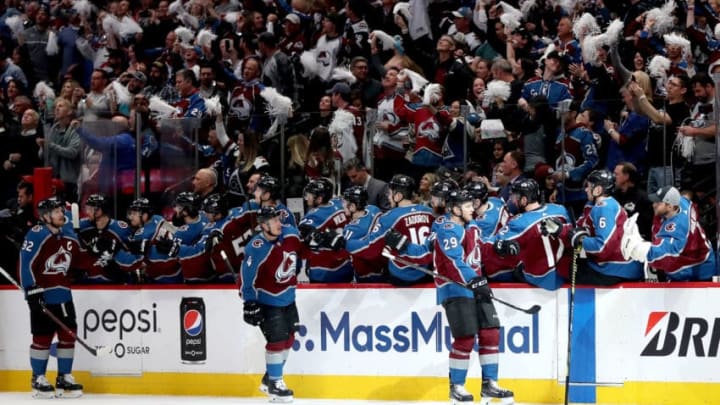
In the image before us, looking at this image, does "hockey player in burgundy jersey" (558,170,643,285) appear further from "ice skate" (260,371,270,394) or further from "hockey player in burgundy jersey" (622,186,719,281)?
"ice skate" (260,371,270,394)

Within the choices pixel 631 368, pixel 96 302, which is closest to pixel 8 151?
pixel 96 302

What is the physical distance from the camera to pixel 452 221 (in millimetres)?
10438

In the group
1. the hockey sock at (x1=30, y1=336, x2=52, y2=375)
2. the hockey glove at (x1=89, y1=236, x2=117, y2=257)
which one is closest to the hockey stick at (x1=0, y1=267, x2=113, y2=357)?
the hockey sock at (x1=30, y1=336, x2=52, y2=375)

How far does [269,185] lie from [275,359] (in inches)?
55.8

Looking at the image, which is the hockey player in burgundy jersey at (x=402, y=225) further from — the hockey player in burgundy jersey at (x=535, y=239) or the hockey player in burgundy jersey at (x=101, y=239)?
the hockey player in burgundy jersey at (x=101, y=239)

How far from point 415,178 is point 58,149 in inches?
122

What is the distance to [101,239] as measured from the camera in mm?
12266

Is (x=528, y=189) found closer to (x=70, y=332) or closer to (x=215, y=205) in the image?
(x=215, y=205)

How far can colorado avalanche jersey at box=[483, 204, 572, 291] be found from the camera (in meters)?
10.6

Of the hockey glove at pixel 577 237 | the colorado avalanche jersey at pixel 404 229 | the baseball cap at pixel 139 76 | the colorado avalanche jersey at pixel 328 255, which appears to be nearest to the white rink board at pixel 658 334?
the hockey glove at pixel 577 237

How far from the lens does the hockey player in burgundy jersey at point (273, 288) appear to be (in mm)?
11047

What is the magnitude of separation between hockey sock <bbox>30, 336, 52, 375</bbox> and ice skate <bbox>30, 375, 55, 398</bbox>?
0.05 meters

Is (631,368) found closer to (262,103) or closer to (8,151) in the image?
(262,103)

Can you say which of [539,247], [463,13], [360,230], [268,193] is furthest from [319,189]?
[463,13]
